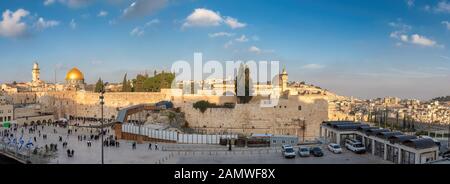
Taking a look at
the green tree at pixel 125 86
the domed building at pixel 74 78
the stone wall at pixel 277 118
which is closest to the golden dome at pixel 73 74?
the domed building at pixel 74 78

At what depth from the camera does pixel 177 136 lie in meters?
24.7

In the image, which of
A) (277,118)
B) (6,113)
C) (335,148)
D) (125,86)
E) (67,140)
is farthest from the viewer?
(125,86)

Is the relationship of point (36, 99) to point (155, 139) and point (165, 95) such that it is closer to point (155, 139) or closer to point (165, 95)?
point (165, 95)

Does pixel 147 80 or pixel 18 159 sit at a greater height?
pixel 147 80

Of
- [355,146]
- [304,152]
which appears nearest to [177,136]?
[304,152]

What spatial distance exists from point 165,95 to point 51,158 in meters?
23.4

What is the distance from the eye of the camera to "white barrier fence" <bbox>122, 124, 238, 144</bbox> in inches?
947

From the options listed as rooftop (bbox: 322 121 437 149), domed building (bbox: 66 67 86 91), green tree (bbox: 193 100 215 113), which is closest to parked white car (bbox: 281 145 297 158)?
rooftop (bbox: 322 121 437 149)

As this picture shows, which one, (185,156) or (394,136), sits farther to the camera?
(185,156)

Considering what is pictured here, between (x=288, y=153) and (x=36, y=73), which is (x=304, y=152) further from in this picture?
(x=36, y=73)

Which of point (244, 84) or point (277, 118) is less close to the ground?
point (244, 84)

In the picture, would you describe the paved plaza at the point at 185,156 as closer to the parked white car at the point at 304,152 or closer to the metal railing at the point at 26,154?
the parked white car at the point at 304,152
